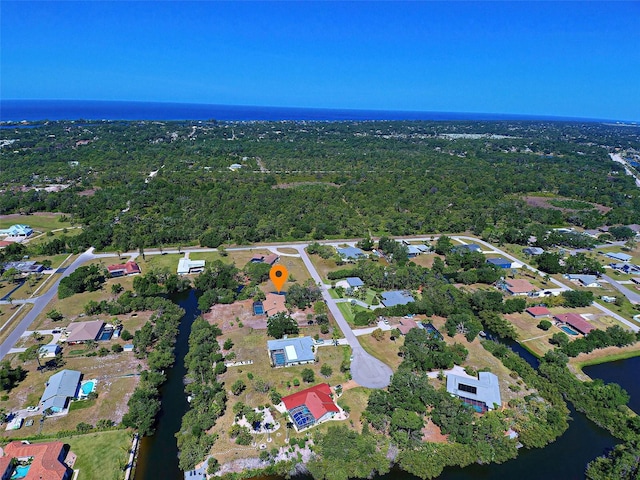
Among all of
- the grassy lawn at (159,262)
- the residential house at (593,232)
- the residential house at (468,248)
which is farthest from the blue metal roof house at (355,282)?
the residential house at (593,232)

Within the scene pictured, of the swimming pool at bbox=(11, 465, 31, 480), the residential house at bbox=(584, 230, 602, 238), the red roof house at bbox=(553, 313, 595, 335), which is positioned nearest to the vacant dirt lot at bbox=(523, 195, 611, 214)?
the residential house at bbox=(584, 230, 602, 238)

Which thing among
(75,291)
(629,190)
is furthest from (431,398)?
(629,190)

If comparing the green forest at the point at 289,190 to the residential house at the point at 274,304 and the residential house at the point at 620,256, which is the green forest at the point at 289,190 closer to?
the residential house at the point at 620,256

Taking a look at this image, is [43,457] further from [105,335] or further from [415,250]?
[415,250]

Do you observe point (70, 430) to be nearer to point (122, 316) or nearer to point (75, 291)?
point (122, 316)

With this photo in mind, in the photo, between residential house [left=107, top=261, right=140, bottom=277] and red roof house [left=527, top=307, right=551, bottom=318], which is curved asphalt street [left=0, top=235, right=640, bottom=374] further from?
red roof house [left=527, top=307, right=551, bottom=318]

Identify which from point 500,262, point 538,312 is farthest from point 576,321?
point 500,262
